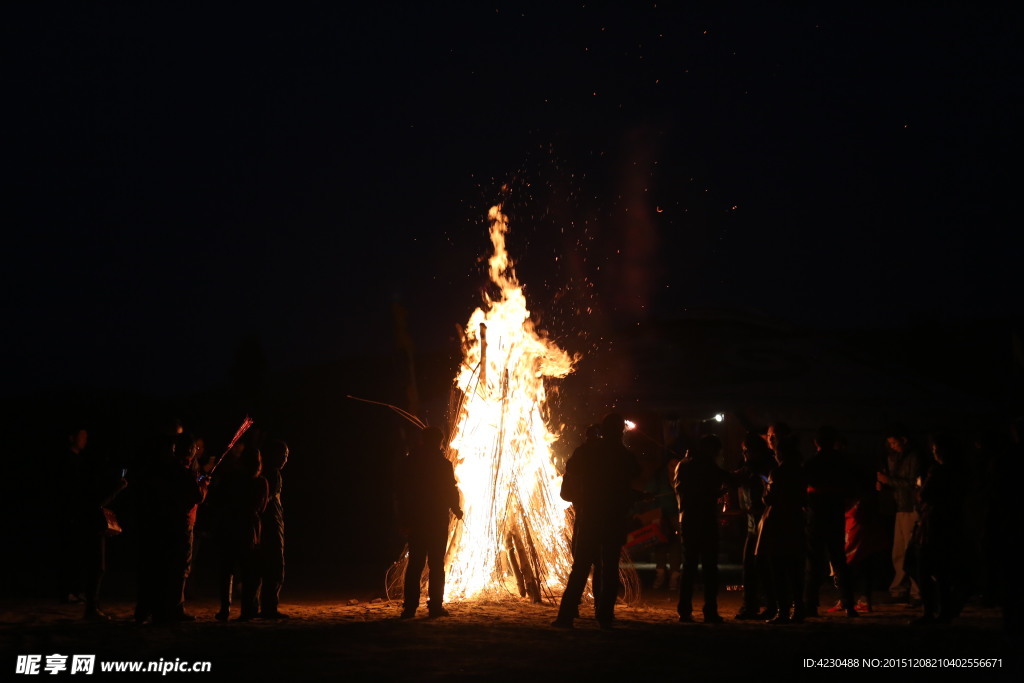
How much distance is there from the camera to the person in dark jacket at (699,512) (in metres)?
8.36

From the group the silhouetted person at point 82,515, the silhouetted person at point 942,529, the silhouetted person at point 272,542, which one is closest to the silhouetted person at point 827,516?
the silhouetted person at point 942,529

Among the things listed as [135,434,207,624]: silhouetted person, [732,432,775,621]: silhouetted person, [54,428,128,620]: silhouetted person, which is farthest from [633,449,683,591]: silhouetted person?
[54,428,128,620]: silhouetted person

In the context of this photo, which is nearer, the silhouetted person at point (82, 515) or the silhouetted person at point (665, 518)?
the silhouetted person at point (82, 515)

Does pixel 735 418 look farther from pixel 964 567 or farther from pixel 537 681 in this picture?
pixel 537 681

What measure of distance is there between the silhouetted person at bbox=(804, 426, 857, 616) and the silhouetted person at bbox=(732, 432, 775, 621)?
0.38m

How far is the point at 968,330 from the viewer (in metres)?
25.9

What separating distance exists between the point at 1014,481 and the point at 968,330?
1994 centimetres

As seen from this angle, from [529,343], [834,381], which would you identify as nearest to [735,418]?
[834,381]

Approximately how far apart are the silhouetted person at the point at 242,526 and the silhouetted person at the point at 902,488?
594 cm

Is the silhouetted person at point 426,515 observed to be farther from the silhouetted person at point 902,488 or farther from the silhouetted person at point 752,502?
the silhouetted person at point 902,488

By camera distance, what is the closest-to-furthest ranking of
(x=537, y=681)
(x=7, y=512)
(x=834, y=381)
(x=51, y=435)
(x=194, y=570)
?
(x=537, y=681), (x=194, y=570), (x=834, y=381), (x=7, y=512), (x=51, y=435)

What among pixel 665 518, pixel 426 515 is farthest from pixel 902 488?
pixel 426 515

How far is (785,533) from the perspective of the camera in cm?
830

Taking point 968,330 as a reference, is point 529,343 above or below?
below
